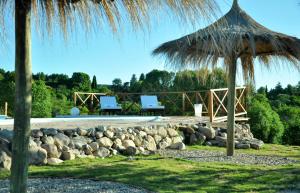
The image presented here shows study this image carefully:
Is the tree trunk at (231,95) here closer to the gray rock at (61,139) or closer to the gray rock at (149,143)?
the gray rock at (149,143)

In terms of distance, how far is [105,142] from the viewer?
836cm

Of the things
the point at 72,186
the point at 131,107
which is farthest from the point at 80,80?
the point at 72,186

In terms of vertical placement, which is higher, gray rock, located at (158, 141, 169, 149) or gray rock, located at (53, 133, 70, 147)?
gray rock, located at (53, 133, 70, 147)

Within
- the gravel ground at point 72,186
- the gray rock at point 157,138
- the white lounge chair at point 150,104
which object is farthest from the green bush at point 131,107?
the gravel ground at point 72,186

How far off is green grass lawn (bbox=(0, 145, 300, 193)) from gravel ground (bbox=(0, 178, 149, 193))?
24 cm

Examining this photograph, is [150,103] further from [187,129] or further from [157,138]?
[157,138]

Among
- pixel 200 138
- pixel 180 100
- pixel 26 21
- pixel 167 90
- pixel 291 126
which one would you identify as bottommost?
pixel 291 126

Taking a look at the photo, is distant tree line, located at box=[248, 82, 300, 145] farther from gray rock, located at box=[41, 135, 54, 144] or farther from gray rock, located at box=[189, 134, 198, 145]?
gray rock, located at box=[41, 135, 54, 144]

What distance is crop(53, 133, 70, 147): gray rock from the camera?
752 cm

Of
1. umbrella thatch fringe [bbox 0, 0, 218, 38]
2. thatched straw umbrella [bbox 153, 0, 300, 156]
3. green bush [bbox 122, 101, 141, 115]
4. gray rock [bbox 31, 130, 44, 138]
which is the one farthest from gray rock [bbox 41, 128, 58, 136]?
green bush [bbox 122, 101, 141, 115]

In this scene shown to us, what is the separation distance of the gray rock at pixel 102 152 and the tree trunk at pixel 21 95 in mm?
5191

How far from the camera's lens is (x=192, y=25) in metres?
2.70

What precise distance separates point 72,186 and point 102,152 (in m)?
2.89

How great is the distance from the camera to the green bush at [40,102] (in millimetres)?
18094
